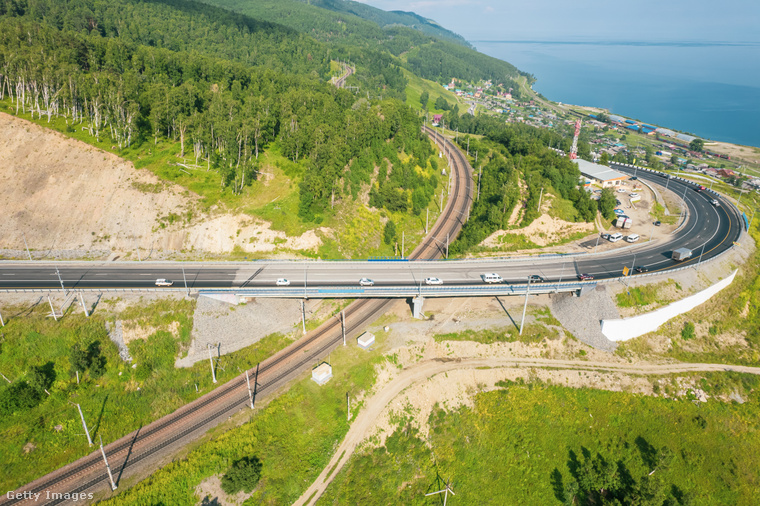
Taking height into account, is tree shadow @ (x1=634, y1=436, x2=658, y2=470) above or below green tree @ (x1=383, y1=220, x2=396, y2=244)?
below

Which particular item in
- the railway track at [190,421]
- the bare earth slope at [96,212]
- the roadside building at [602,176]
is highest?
the roadside building at [602,176]

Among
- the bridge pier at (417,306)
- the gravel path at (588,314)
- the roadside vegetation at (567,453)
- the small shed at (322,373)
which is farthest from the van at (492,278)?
the small shed at (322,373)

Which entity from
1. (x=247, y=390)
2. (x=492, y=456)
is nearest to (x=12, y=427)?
(x=247, y=390)

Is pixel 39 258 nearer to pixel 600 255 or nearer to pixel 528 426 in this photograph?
pixel 528 426

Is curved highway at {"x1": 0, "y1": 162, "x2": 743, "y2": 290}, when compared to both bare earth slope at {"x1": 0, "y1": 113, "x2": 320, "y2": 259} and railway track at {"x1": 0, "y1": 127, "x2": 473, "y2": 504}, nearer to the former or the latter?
bare earth slope at {"x1": 0, "y1": 113, "x2": 320, "y2": 259}

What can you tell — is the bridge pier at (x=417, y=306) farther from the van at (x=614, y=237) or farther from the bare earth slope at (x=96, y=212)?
the van at (x=614, y=237)

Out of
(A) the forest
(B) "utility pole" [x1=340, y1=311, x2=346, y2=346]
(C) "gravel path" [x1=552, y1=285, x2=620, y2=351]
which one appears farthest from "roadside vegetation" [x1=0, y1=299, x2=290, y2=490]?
(C) "gravel path" [x1=552, y1=285, x2=620, y2=351]
